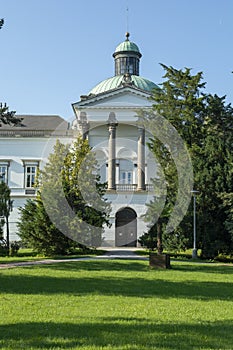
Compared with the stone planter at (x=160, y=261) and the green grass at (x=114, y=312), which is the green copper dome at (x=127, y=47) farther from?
the green grass at (x=114, y=312)

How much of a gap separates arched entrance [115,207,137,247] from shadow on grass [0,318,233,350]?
34.0 meters

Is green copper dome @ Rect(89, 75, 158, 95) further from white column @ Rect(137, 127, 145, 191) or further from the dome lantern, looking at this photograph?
white column @ Rect(137, 127, 145, 191)

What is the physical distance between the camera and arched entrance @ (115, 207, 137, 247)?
42500 mm

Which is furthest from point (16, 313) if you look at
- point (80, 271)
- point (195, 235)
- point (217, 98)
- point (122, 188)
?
point (122, 188)

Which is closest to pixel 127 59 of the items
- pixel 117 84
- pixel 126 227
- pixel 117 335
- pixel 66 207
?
pixel 117 84

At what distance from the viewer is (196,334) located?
7.55 m

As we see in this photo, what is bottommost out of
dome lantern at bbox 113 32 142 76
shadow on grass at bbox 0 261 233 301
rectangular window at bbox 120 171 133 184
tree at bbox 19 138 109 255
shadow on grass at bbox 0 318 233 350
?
shadow on grass at bbox 0 261 233 301

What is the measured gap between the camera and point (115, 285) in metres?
14.3

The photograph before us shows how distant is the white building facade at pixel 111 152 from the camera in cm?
4278

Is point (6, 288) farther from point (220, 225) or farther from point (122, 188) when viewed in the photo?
point (122, 188)

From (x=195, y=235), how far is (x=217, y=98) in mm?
9139

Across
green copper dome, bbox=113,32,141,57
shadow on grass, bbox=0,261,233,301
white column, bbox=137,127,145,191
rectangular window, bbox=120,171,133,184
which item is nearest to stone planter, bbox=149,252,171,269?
shadow on grass, bbox=0,261,233,301

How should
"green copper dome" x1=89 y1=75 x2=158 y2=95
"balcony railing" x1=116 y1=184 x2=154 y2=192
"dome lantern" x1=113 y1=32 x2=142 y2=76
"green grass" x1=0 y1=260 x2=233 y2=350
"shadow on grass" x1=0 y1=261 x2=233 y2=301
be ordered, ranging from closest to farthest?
"green grass" x1=0 y1=260 x2=233 y2=350 → "shadow on grass" x1=0 y1=261 x2=233 y2=301 → "balcony railing" x1=116 y1=184 x2=154 y2=192 → "green copper dome" x1=89 y1=75 x2=158 y2=95 → "dome lantern" x1=113 y1=32 x2=142 y2=76

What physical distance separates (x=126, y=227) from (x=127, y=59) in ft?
73.1
